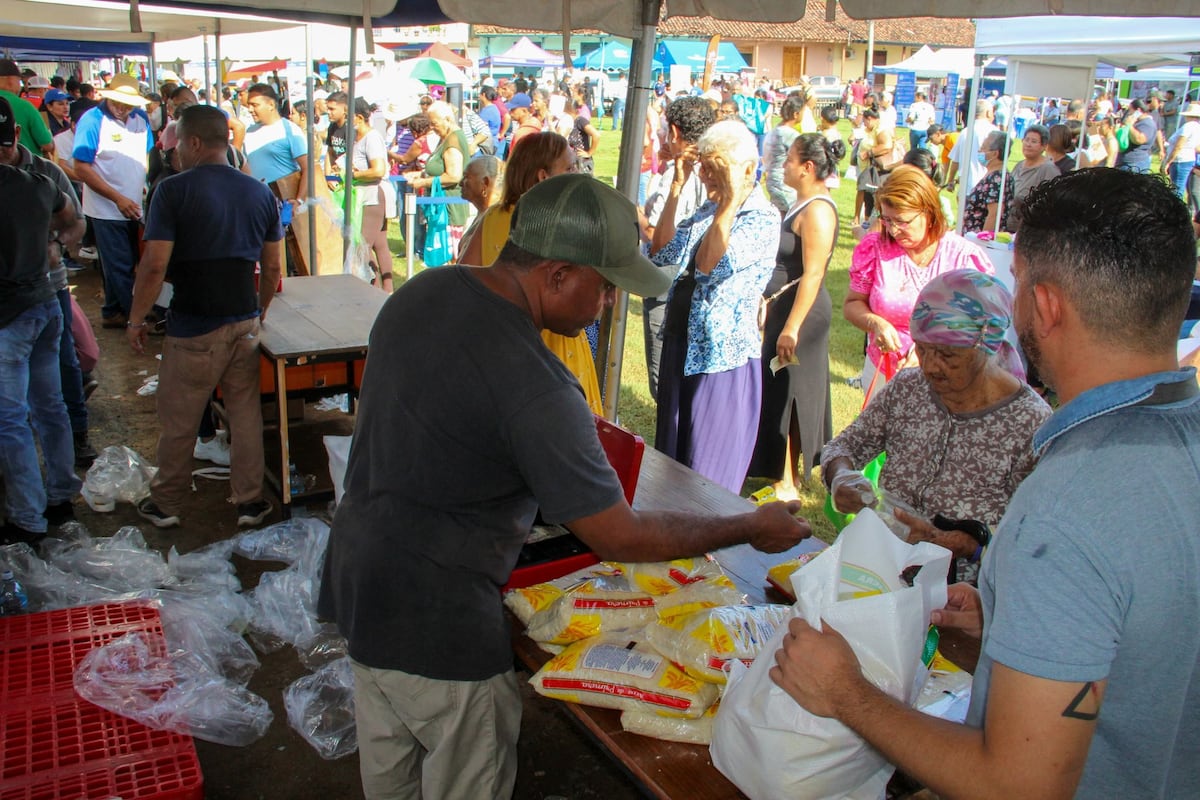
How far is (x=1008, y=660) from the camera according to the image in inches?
39.9

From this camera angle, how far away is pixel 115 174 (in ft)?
23.3

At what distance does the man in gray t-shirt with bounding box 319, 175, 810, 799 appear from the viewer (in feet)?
5.06

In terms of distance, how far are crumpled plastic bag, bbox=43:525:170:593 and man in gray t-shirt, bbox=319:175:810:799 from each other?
2154 millimetres

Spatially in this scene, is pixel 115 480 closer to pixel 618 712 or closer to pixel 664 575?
pixel 664 575

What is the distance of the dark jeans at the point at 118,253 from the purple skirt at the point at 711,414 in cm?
479

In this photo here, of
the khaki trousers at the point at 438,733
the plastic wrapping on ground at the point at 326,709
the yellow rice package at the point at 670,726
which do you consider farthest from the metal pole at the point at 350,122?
the yellow rice package at the point at 670,726

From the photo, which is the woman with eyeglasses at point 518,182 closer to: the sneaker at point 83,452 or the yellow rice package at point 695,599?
the yellow rice package at point 695,599

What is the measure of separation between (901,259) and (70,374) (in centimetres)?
432

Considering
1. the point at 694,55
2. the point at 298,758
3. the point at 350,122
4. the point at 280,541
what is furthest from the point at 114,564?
the point at 694,55

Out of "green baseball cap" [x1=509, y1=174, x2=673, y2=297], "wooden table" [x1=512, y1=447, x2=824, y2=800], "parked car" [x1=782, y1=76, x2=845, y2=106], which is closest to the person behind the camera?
"wooden table" [x1=512, y1=447, x2=824, y2=800]

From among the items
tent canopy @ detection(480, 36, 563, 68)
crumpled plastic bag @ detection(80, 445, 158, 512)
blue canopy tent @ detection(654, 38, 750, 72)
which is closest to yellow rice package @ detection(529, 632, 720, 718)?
crumpled plastic bag @ detection(80, 445, 158, 512)

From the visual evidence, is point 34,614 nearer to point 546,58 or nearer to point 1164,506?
point 1164,506

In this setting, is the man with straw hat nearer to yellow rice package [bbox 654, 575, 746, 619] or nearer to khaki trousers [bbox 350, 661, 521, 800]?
khaki trousers [bbox 350, 661, 521, 800]

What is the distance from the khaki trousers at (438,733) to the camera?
173cm
